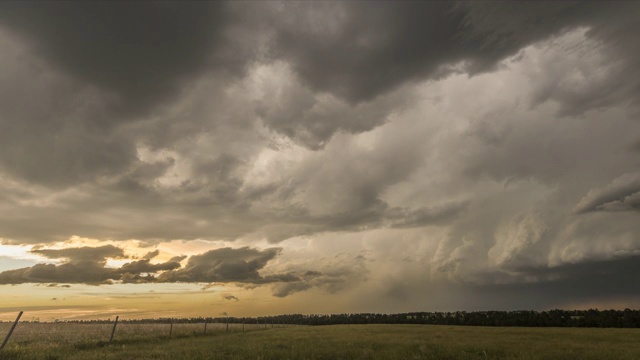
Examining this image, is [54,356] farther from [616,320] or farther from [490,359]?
[616,320]

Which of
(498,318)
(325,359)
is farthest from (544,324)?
(325,359)

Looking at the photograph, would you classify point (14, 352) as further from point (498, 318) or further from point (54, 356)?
point (498, 318)

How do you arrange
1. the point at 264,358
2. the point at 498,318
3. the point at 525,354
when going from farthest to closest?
1. the point at 498,318
2. the point at 525,354
3. the point at 264,358

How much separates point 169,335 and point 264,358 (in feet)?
86.4

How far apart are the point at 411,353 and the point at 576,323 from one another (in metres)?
106

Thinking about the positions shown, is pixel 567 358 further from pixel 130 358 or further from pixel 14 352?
pixel 14 352

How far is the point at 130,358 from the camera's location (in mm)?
22047

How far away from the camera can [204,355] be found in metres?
22.6

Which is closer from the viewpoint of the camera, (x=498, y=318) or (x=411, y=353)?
(x=411, y=353)

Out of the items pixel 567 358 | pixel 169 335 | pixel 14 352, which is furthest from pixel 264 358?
pixel 169 335

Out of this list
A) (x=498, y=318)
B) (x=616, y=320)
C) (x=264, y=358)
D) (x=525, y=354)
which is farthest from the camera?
(x=498, y=318)

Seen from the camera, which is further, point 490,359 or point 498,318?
point 498,318

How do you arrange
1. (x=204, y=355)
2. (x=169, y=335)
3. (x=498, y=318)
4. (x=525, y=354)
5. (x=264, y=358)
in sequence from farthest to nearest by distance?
(x=498, y=318) → (x=169, y=335) → (x=525, y=354) → (x=204, y=355) → (x=264, y=358)

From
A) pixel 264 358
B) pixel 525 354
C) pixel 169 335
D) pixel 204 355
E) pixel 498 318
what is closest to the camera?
pixel 264 358
